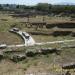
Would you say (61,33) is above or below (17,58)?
below

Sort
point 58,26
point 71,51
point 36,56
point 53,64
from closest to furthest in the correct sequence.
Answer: point 53,64, point 36,56, point 71,51, point 58,26

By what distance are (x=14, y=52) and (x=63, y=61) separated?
200 inches

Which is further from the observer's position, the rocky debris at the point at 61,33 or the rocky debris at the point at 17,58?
the rocky debris at the point at 61,33

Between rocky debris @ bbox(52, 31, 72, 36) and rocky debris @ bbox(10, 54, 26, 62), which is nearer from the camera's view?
rocky debris @ bbox(10, 54, 26, 62)

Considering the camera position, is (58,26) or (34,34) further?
(58,26)

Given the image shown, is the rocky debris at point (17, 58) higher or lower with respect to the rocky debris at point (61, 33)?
higher

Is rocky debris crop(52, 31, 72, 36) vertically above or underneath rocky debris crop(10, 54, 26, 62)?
underneath

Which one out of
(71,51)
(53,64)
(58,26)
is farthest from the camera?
(58,26)

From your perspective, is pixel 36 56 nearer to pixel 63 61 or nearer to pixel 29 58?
pixel 29 58

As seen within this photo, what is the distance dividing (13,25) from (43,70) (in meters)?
36.5

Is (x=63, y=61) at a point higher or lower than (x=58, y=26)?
higher

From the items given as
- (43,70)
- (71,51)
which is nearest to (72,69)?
(43,70)

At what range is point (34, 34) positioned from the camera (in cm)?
4206

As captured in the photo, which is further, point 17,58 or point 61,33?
point 61,33
